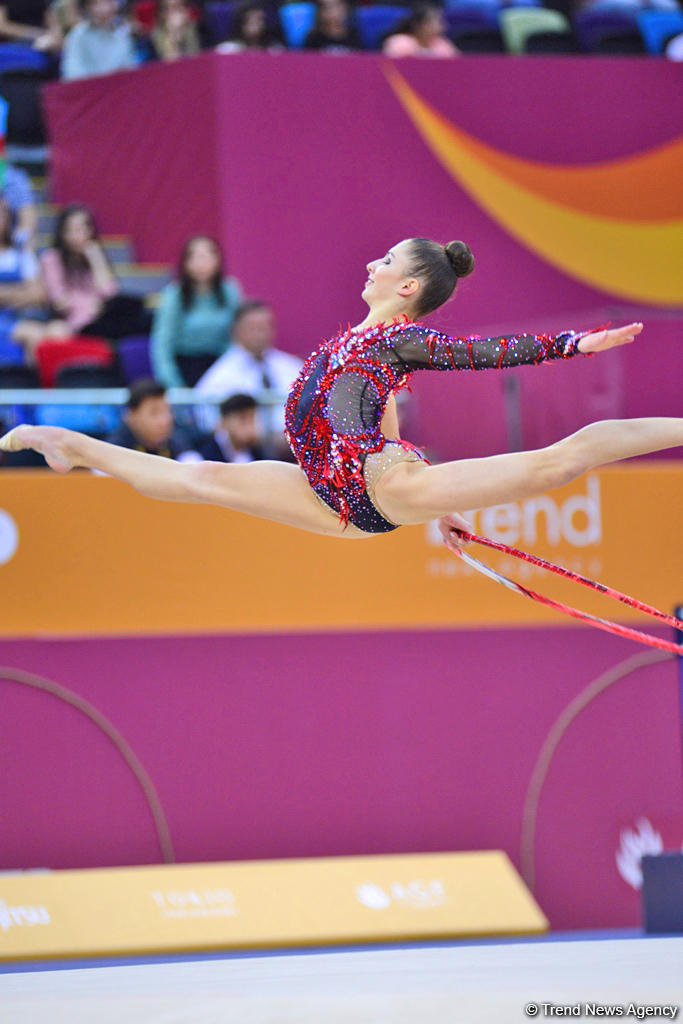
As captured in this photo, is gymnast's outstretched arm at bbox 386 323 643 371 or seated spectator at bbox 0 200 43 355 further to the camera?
seated spectator at bbox 0 200 43 355

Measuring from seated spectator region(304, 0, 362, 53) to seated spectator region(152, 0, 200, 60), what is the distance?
2.28 ft

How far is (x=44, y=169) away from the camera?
8.24 metres

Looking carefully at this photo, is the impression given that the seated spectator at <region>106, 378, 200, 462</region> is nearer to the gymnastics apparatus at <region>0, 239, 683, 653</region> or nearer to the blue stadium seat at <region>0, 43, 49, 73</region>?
the gymnastics apparatus at <region>0, 239, 683, 653</region>

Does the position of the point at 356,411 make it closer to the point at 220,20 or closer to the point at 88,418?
the point at 88,418

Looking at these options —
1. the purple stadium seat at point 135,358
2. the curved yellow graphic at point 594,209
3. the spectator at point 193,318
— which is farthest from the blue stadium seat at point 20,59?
the curved yellow graphic at point 594,209

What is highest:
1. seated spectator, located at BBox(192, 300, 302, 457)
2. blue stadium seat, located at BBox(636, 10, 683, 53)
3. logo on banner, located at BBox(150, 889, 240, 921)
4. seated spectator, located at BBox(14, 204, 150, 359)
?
blue stadium seat, located at BBox(636, 10, 683, 53)

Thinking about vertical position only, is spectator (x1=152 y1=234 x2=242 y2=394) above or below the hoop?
above

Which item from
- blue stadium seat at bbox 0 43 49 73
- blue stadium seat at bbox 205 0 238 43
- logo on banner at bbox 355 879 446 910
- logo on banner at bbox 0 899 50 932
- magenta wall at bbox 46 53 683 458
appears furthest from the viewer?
blue stadium seat at bbox 205 0 238 43

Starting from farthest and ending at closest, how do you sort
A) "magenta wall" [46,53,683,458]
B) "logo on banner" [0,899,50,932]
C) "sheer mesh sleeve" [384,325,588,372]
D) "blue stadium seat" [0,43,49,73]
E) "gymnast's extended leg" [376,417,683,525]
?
"blue stadium seat" [0,43,49,73] → "magenta wall" [46,53,683,458] → "logo on banner" [0,899,50,932] → "gymnast's extended leg" [376,417,683,525] → "sheer mesh sleeve" [384,325,588,372]

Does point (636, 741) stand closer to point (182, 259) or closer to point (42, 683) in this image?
point (42, 683)

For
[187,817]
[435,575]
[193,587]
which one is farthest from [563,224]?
[187,817]

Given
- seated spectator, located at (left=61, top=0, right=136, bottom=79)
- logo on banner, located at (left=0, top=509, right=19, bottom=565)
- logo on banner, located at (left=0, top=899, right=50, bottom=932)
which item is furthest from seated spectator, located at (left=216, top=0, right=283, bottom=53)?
logo on banner, located at (left=0, top=899, right=50, bottom=932)

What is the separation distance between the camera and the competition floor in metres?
3.73

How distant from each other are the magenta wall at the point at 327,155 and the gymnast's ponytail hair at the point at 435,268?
3.37 meters
